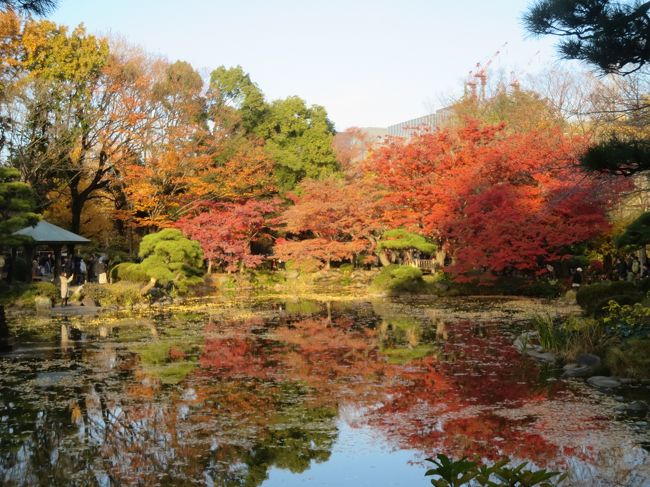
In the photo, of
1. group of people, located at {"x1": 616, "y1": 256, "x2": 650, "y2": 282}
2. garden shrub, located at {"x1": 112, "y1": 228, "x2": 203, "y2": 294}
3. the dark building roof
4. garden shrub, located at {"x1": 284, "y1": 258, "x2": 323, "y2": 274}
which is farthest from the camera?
garden shrub, located at {"x1": 284, "y1": 258, "x2": 323, "y2": 274}

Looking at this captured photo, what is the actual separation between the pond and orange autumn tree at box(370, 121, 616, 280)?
737cm

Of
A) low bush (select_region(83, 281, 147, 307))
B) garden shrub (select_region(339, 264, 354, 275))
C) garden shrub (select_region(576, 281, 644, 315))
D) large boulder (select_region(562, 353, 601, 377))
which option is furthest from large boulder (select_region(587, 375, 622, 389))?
garden shrub (select_region(339, 264, 354, 275))

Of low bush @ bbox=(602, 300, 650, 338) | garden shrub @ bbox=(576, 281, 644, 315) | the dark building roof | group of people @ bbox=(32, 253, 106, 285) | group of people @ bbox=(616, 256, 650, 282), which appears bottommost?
low bush @ bbox=(602, 300, 650, 338)

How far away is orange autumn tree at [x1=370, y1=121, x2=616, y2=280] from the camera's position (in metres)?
21.1

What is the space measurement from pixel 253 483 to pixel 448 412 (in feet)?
9.45

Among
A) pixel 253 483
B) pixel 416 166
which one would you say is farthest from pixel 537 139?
pixel 253 483

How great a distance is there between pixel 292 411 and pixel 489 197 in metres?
15.5

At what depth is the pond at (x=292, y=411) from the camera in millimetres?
6215

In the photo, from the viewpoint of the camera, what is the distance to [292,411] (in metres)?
8.09

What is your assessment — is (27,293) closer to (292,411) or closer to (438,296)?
(438,296)

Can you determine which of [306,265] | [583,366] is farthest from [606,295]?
[306,265]

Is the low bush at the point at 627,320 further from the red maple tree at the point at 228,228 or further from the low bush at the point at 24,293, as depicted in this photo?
the red maple tree at the point at 228,228

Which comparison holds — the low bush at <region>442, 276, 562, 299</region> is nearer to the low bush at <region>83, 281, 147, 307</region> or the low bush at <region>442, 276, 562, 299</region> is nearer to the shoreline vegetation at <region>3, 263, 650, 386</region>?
the shoreline vegetation at <region>3, 263, 650, 386</region>

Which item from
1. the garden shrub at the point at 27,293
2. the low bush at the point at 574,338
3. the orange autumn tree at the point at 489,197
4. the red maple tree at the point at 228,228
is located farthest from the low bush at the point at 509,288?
the garden shrub at the point at 27,293
